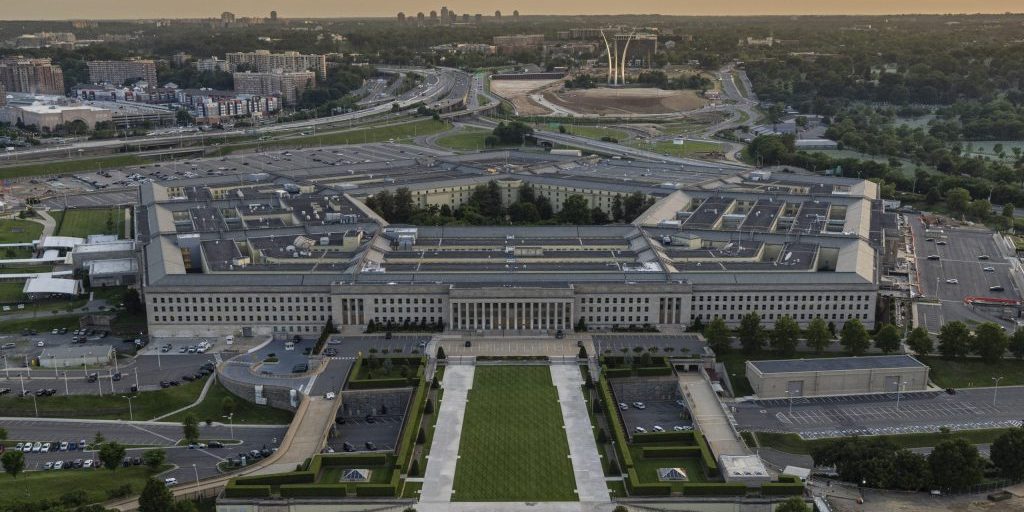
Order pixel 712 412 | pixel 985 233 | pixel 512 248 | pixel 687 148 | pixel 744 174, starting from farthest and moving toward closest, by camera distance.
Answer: pixel 687 148 < pixel 744 174 < pixel 985 233 < pixel 512 248 < pixel 712 412

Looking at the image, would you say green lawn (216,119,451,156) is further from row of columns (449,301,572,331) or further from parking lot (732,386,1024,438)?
parking lot (732,386,1024,438)

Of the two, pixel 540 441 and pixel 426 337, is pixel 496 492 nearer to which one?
pixel 540 441

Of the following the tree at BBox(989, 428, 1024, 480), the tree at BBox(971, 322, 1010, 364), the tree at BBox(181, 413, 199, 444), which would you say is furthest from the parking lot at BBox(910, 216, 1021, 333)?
the tree at BBox(181, 413, 199, 444)

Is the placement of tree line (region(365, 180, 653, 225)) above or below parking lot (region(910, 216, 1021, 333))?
above

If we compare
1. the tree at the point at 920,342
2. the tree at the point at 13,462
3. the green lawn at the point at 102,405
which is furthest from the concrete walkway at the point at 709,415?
the tree at the point at 13,462

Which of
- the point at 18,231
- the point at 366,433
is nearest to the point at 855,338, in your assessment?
the point at 366,433

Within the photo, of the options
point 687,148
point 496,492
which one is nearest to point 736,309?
point 496,492
